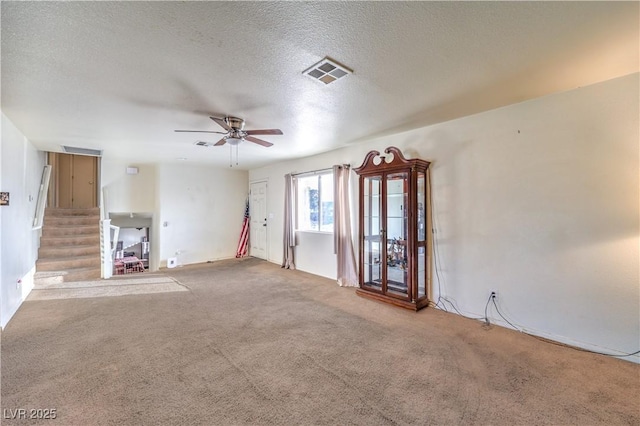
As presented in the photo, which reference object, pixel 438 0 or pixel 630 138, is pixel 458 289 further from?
pixel 438 0

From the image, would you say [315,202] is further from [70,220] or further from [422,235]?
[70,220]

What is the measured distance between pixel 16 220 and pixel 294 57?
4.42 m

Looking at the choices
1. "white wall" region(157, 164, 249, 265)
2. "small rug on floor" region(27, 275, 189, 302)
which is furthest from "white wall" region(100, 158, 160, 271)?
"small rug on floor" region(27, 275, 189, 302)

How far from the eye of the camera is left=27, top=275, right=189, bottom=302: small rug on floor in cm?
430

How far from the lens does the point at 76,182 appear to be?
7.21 m

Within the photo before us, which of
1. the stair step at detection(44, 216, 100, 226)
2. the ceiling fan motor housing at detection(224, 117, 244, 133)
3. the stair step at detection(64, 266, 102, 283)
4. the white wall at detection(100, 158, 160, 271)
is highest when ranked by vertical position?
the ceiling fan motor housing at detection(224, 117, 244, 133)

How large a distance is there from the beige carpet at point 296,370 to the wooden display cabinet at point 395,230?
0.38 metres

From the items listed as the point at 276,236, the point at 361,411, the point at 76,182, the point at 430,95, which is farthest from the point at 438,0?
the point at 76,182

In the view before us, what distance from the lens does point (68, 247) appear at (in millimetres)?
5652

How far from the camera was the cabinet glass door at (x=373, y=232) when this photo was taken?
165 inches

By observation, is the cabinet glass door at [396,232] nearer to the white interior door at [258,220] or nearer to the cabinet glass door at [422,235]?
the cabinet glass door at [422,235]

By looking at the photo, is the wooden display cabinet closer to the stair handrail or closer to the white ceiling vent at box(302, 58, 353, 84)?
the white ceiling vent at box(302, 58, 353, 84)

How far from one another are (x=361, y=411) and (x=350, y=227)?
3214 mm

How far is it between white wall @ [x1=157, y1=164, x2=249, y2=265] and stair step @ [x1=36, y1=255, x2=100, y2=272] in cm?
127
